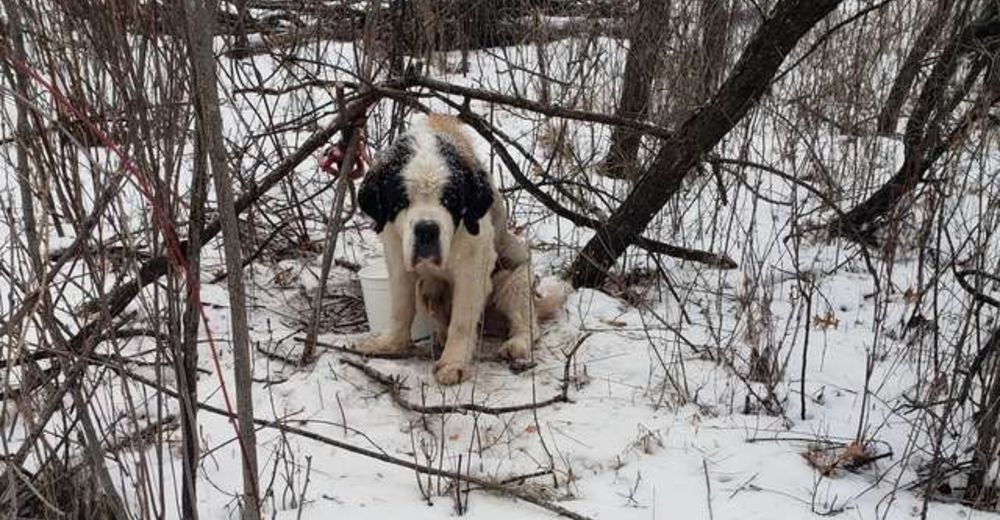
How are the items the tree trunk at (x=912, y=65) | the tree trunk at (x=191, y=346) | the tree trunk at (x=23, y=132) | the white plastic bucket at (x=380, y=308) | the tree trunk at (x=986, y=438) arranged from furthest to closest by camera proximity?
the tree trunk at (x=912, y=65) → the white plastic bucket at (x=380, y=308) → the tree trunk at (x=986, y=438) → the tree trunk at (x=23, y=132) → the tree trunk at (x=191, y=346)

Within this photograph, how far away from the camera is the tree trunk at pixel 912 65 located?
428cm

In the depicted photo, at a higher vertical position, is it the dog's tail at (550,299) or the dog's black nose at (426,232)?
the dog's black nose at (426,232)

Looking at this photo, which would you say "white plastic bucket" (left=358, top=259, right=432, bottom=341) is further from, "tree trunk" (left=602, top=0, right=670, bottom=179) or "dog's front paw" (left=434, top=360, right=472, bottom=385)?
"tree trunk" (left=602, top=0, right=670, bottom=179)

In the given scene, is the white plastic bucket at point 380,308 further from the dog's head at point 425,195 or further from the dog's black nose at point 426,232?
the dog's black nose at point 426,232

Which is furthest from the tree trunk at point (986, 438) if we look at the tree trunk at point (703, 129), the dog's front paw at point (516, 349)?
the dog's front paw at point (516, 349)

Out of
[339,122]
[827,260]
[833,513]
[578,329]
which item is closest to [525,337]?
[578,329]

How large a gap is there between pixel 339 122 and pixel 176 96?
1.45 meters

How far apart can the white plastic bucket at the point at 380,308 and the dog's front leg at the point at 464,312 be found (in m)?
0.34

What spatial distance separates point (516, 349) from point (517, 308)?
0.21m

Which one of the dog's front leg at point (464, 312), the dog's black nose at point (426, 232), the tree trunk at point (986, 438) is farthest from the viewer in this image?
the dog's front leg at point (464, 312)

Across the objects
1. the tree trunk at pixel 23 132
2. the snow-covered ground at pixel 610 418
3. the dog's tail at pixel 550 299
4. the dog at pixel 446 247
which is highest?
the tree trunk at pixel 23 132

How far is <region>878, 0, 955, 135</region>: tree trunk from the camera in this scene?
14.0 feet

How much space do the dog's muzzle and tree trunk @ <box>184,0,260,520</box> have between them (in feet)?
4.03

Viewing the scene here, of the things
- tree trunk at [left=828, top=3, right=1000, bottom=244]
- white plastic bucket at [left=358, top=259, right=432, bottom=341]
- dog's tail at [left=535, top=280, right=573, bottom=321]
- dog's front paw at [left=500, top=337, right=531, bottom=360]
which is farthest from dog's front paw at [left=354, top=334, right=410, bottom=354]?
tree trunk at [left=828, top=3, right=1000, bottom=244]
